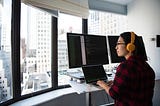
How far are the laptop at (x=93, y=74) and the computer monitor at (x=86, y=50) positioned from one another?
0.05 metres

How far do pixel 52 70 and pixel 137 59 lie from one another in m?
1.55

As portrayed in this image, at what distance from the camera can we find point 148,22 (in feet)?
11.0

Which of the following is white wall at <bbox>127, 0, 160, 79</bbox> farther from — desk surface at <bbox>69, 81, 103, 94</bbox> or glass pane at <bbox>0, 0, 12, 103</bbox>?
glass pane at <bbox>0, 0, 12, 103</bbox>

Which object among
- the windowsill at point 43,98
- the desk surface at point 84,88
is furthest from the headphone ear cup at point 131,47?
the windowsill at point 43,98

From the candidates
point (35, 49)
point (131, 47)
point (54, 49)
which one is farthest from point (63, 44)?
point (131, 47)

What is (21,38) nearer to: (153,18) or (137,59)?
(137,59)

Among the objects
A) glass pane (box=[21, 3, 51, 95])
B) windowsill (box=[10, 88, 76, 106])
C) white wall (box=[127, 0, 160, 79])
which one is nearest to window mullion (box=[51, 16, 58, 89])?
glass pane (box=[21, 3, 51, 95])

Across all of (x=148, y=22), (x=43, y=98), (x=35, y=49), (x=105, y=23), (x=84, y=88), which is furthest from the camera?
(x=105, y=23)

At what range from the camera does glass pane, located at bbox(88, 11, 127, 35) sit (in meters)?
3.30

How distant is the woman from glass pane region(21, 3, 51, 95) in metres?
1.31

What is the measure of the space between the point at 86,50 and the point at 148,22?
1711 mm

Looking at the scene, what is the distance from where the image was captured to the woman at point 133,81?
139cm

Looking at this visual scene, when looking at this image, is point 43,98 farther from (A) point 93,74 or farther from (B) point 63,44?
(B) point 63,44

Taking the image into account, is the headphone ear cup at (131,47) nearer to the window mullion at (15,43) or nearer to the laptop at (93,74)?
the laptop at (93,74)
